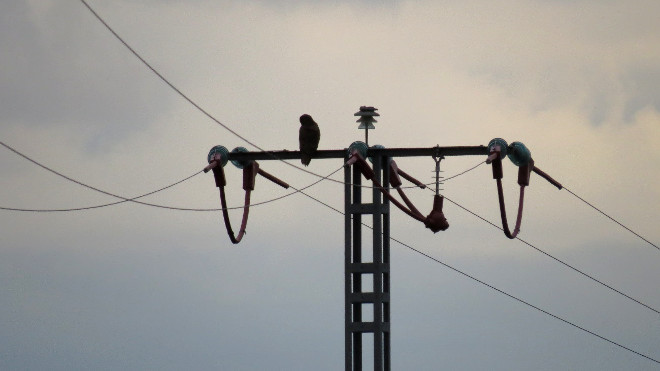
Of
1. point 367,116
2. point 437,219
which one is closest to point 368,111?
point 367,116

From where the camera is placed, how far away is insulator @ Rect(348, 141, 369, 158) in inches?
979

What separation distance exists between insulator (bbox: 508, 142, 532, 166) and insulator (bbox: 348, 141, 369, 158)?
10.1 ft

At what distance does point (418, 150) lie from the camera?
81.1 ft

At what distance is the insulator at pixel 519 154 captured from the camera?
2611 centimetres

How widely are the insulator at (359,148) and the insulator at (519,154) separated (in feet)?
10.1

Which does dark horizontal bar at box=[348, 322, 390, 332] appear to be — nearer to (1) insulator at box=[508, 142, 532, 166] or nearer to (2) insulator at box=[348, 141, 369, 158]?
(2) insulator at box=[348, 141, 369, 158]

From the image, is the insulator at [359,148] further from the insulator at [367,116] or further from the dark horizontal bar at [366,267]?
the dark horizontal bar at [366,267]

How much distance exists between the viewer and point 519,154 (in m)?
26.2

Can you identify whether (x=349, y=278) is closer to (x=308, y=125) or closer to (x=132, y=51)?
(x=308, y=125)

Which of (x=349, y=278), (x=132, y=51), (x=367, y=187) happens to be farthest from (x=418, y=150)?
(x=132, y=51)

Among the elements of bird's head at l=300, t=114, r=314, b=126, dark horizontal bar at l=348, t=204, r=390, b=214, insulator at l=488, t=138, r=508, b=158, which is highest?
bird's head at l=300, t=114, r=314, b=126

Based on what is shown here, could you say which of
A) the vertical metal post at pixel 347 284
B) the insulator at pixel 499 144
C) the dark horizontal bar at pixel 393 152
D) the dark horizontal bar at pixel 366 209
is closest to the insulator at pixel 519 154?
the insulator at pixel 499 144

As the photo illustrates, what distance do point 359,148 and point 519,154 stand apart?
3459 millimetres

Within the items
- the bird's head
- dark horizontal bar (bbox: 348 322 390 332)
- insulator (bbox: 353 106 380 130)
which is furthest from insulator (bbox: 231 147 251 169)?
dark horizontal bar (bbox: 348 322 390 332)
